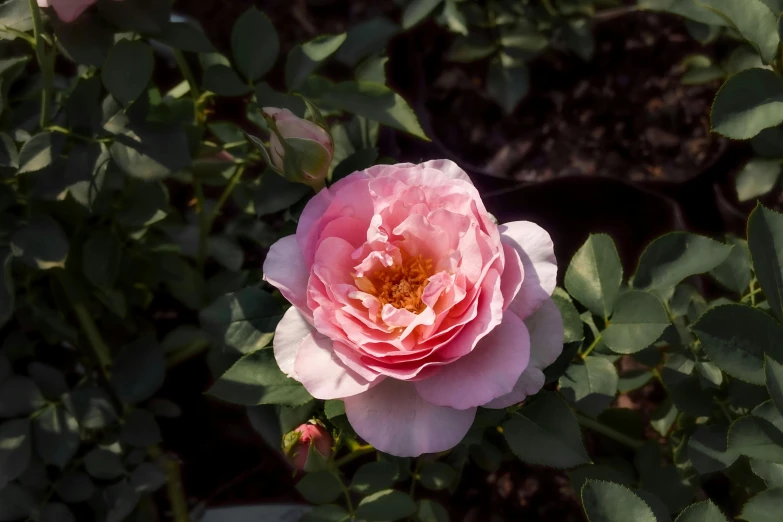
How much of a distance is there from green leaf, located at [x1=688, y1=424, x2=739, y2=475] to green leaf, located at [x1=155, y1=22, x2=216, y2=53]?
478 mm

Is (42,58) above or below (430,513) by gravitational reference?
above

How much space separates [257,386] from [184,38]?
10.5 inches

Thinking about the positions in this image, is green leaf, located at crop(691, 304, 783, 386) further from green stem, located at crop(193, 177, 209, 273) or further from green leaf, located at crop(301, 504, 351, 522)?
green stem, located at crop(193, 177, 209, 273)

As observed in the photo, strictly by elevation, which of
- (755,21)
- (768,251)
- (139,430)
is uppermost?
(755,21)

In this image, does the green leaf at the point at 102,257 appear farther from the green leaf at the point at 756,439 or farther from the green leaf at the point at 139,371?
the green leaf at the point at 756,439

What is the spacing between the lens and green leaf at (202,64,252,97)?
558 mm

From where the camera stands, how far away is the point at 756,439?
0.44 metres

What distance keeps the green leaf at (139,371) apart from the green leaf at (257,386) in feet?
0.77

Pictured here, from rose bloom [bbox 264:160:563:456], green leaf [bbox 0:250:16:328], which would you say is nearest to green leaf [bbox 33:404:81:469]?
green leaf [bbox 0:250:16:328]

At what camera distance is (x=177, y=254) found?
0.75 m

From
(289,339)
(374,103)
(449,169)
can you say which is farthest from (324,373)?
(374,103)

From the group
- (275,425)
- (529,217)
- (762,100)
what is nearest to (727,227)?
(529,217)

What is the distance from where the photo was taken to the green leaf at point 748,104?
1.52ft

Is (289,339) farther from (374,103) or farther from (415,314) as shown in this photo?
(374,103)
